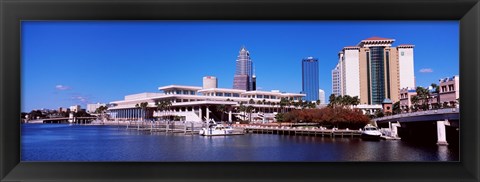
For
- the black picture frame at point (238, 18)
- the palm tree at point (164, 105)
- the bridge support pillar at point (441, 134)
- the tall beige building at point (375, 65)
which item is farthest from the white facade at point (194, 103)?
the black picture frame at point (238, 18)

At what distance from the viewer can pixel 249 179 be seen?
330cm

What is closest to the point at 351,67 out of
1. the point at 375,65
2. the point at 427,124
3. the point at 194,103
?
the point at 375,65

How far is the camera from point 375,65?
7.31 metres

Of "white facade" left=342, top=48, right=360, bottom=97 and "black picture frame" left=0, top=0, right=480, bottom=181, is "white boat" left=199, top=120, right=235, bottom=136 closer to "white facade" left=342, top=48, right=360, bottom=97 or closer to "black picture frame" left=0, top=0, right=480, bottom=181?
"white facade" left=342, top=48, right=360, bottom=97

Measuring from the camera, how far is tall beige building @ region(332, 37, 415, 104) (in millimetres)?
6795

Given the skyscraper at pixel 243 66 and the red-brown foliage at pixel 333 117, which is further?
the red-brown foliage at pixel 333 117

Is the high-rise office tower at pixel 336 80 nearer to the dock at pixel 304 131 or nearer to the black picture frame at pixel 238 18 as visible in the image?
the black picture frame at pixel 238 18

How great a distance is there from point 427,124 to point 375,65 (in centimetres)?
621

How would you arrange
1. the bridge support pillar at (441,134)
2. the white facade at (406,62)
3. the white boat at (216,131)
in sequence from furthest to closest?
the white boat at (216,131), the bridge support pillar at (441,134), the white facade at (406,62)

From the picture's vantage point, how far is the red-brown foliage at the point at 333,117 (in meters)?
14.6

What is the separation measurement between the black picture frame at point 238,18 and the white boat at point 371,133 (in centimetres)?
1159

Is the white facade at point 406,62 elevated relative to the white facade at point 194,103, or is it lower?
elevated

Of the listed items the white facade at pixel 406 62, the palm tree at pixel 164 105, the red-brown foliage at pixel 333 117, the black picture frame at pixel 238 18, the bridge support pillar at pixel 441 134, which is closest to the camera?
the black picture frame at pixel 238 18
